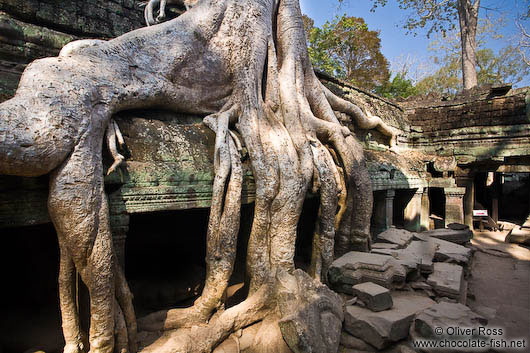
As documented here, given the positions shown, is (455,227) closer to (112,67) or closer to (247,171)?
(247,171)

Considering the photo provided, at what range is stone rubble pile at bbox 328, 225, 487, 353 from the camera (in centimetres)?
261

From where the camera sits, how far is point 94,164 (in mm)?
2078

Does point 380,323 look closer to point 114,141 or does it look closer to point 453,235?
point 114,141

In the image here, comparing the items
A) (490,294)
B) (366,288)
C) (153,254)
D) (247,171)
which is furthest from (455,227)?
(153,254)

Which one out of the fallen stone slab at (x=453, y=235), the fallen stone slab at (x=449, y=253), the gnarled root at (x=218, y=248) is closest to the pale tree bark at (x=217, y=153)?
the gnarled root at (x=218, y=248)

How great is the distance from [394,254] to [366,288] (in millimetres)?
1472

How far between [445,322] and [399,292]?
2.67ft

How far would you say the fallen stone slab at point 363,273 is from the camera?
3.39 metres

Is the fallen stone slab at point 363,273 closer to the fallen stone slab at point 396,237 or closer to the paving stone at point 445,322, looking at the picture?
the paving stone at point 445,322

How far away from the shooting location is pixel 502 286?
4.25 metres

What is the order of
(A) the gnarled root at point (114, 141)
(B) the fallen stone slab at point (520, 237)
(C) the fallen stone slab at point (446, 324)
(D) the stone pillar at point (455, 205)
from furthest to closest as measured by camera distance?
1. (D) the stone pillar at point (455, 205)
2. (B) the fallen stone slab at point (520, 237)
3. (C) the fallen stone slab at point (446, 324)
4. (A) the gnarled root at point (114, 141)

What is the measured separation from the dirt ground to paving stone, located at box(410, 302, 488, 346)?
276 millimetres

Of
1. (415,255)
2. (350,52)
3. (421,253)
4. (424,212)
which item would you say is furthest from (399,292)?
(350,52)

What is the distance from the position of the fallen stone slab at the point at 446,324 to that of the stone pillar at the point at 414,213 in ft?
13.7
